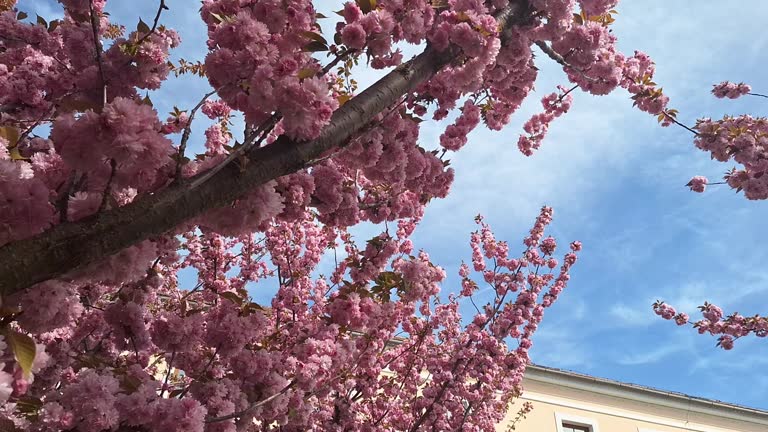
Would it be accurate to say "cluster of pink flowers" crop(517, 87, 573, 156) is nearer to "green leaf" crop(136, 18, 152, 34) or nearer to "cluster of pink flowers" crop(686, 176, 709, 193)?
"cluster of pink flowers" crop(686, 176, 709, 193)

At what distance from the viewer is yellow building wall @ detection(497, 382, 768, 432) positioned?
49.9ft

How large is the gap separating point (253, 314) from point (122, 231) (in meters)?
1.99

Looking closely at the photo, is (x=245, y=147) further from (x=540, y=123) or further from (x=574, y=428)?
(x=574, y=428)

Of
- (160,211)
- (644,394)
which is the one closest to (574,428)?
(644,394)

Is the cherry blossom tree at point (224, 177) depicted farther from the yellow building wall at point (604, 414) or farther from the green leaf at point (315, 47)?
the yellow building wall at point (604, 414)

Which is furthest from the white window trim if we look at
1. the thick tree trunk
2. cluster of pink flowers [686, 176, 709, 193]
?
the thick tree trunk

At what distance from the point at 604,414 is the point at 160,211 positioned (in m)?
17.1

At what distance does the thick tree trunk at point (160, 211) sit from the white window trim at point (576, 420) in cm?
1474

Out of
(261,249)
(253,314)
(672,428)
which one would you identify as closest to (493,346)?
(261,249)

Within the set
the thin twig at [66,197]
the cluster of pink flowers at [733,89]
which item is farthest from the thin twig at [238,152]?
the cluster of pink flowers at [733,89]

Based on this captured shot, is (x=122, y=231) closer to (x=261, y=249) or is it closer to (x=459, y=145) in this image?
(x=459, y=145)

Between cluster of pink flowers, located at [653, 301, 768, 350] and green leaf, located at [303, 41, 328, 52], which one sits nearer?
green leaf, located at [303, 41, 328, 52]

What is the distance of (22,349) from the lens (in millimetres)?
1678

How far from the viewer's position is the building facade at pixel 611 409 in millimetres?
15375
